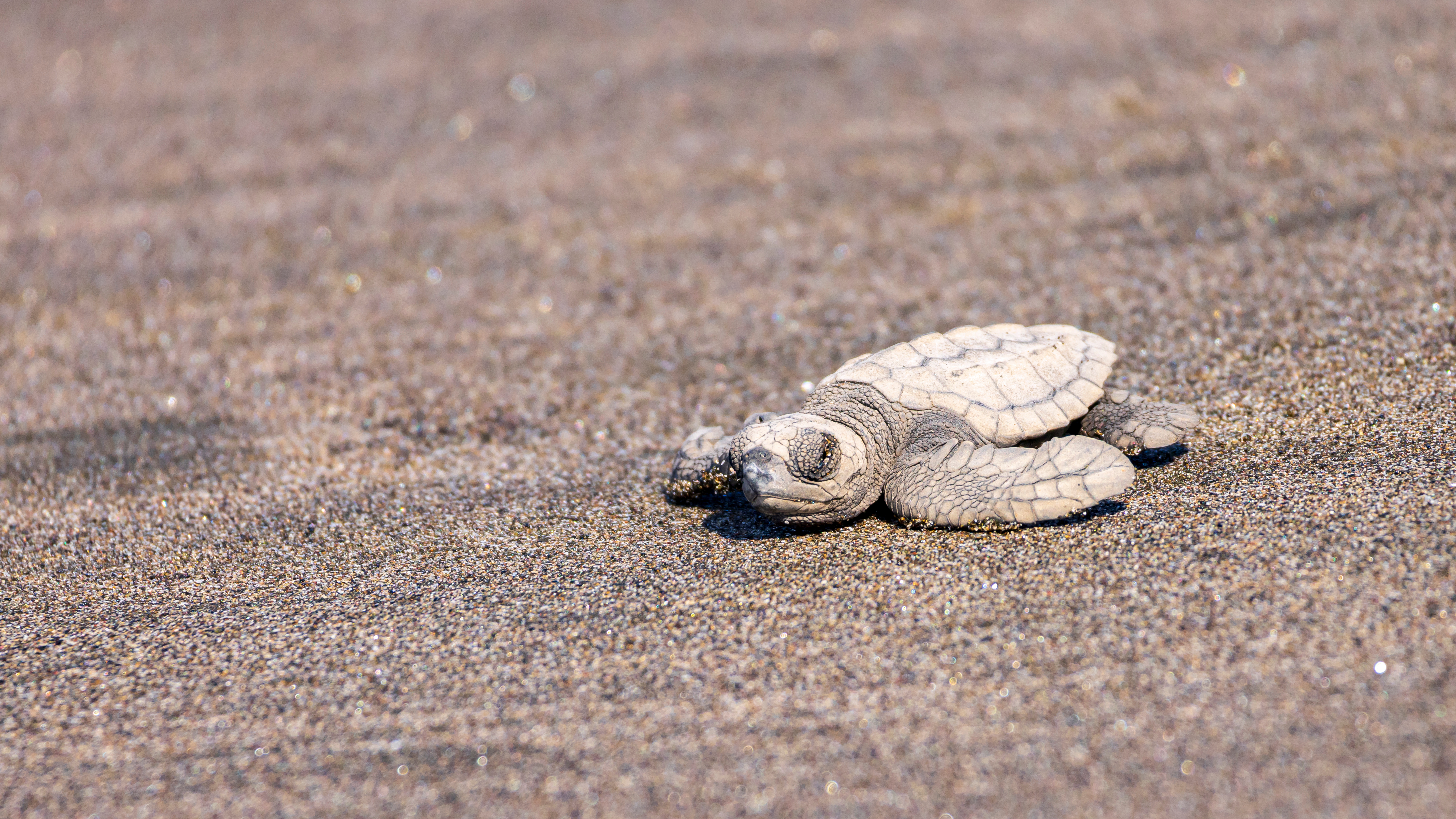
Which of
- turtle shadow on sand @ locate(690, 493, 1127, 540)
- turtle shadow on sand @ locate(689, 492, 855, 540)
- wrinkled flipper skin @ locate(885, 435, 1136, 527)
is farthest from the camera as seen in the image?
turtle shadow on sand @ locate(689, 492, 855, 540)

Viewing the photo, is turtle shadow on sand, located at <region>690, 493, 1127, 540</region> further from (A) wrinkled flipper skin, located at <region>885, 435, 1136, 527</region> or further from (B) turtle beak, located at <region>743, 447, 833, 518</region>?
(B) turtle beak, located at <region>743, 447, 833, 518</region>

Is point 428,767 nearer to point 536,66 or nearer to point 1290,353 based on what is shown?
point 1290,353

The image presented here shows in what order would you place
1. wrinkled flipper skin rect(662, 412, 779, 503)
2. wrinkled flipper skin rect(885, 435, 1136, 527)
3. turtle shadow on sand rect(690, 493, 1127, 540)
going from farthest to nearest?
wrinkled flipper skin rect(662, 412, 779, 503) < turtle shadow on sand rect(690, 493, 1127, 540) < wrinkled flipper skin rect(885, 435, 1136, 527)

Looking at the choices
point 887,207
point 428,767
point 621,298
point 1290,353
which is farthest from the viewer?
point 887,207

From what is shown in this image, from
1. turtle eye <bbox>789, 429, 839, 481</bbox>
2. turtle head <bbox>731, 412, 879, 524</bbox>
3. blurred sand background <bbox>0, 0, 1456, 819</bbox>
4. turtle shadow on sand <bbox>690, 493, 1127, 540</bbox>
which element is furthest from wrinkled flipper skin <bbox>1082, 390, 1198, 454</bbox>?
turtle eye <bbox>789, 429, 839, 481</bbox>

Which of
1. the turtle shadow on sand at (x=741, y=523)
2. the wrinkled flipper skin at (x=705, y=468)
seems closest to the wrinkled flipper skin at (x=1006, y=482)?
the turtle shadow on sand at (x=741, y=523)

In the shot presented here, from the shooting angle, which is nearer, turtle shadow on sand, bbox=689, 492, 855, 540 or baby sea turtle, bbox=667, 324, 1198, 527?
baby sea turtle, bbox=667, 324, 1198, 527

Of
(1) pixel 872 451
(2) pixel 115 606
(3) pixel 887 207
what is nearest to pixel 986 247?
(3) pixel 887 207
